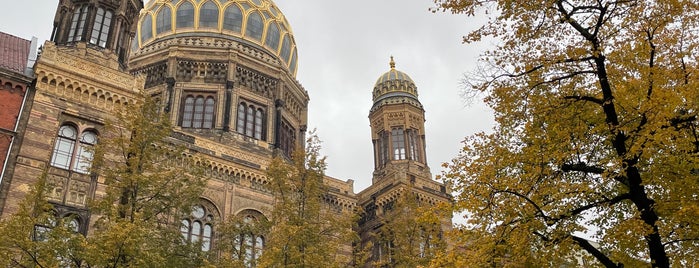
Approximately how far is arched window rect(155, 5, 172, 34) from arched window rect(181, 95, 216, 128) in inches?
233

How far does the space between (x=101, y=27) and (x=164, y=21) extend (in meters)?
12.4

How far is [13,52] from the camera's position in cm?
2080

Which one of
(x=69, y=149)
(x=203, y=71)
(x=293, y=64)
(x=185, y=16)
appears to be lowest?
(x=69, y=149)

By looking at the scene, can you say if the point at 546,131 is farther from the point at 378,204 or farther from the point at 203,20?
the point at 203,20

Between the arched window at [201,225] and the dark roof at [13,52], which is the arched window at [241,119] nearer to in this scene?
the arched window at [201,225]

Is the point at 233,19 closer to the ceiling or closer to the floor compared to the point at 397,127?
closer to the ceiling

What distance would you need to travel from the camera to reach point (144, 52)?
110 feet

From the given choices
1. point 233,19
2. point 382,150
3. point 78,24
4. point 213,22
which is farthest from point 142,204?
point 233,19

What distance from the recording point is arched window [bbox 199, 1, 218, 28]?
114ft

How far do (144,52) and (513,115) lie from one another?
2853 centimetres

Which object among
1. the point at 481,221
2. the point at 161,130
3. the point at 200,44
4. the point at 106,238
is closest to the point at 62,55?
the point at 161,130

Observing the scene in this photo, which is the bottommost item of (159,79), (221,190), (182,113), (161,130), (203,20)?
(161,130)

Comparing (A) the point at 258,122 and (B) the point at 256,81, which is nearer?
(A) the point at 258,122

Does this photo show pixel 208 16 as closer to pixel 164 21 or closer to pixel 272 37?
pixel 164 21
